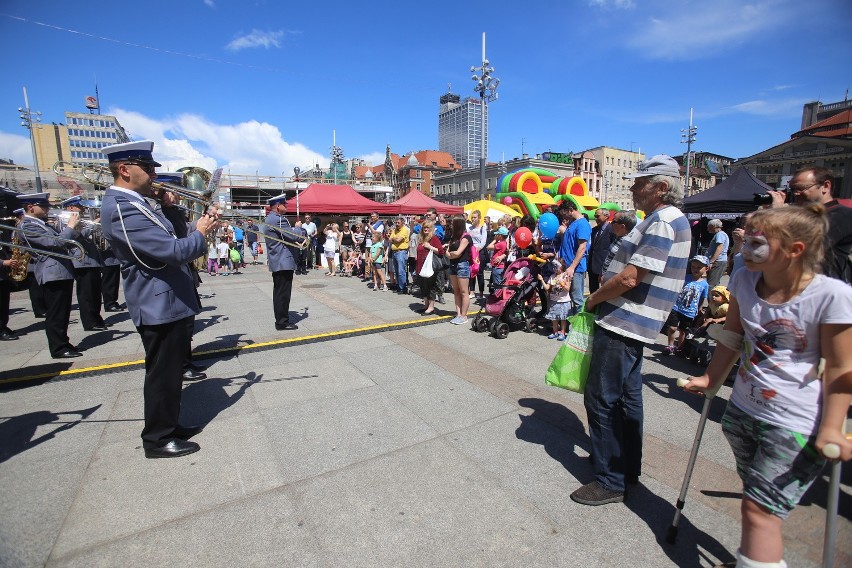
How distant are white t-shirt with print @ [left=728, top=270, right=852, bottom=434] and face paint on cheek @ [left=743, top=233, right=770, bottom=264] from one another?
0.21 m

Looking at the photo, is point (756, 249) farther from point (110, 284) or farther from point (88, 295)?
point (110, 284)

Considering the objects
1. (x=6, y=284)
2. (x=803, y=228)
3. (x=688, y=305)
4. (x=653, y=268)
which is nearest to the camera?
(x=803, y=228)

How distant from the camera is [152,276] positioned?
2990 millimetres

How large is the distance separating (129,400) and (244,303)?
5.12m

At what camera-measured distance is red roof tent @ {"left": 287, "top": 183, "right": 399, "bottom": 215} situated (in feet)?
57.5

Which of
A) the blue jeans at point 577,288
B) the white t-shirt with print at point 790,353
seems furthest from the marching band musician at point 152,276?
the blue jeans at point 577,288

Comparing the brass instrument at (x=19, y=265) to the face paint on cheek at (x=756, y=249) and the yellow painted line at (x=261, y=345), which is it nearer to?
the yellow painted line at (x=261, y=345)

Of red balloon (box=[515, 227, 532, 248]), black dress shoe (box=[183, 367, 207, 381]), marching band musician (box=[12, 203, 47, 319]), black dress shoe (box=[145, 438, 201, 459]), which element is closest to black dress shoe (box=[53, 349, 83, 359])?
black dress shoe (box=[183, 367, 207, 381])

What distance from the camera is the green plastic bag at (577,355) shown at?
2.65 meters

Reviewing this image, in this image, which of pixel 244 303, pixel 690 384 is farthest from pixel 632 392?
pixel 244 303

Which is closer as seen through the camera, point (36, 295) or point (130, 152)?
point (130, 152)

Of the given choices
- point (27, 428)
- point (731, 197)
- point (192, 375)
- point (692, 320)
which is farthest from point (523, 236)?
point (731, 197)

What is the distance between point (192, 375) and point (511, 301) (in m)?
4.44

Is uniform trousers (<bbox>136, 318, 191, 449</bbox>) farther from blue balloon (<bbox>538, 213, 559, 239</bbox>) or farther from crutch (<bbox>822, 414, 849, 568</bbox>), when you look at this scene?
Result: blue balloon (<bbox>538, 213, 559, 239</bbox>)
